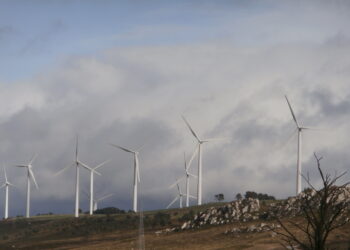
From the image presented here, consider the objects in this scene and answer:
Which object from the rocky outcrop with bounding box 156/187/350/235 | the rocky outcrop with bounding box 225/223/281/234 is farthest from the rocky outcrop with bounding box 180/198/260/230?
the rocky outcrop with bounding box 225/223/281/234

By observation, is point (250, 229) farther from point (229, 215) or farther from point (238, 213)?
point (238, 213)

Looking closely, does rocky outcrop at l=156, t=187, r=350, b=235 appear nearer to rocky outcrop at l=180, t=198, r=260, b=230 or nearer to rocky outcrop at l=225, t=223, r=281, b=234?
rocky outcrop at l=180, t=198, r=260, b=230

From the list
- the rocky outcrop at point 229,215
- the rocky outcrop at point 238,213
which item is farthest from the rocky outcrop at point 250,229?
the rocky outcrop at point 229,215

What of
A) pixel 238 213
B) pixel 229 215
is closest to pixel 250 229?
pixel 229 215

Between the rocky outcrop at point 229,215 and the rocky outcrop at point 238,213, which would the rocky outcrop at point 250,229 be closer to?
the rocky outcrop at point 238,213

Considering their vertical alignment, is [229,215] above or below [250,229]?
above

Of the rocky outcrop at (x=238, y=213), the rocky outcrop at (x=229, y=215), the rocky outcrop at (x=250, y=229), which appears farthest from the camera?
the rocky outcrop at (x=229, y=215)

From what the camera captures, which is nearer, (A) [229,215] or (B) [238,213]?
(A) [229,215]

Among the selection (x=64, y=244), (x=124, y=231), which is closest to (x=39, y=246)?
(x=64, y=244)

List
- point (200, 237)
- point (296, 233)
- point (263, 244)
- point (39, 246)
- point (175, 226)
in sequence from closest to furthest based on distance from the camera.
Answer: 1. point (263, 244)
2. point (296, 233)
3. point (200, 237)
4. point (39, 246)
5. point (175, 226)

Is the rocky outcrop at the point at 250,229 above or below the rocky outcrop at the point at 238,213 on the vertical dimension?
below

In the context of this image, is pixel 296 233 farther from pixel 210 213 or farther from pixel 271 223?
pixel 210 213

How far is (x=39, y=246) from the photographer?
173625mm

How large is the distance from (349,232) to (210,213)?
49526 millimetres
